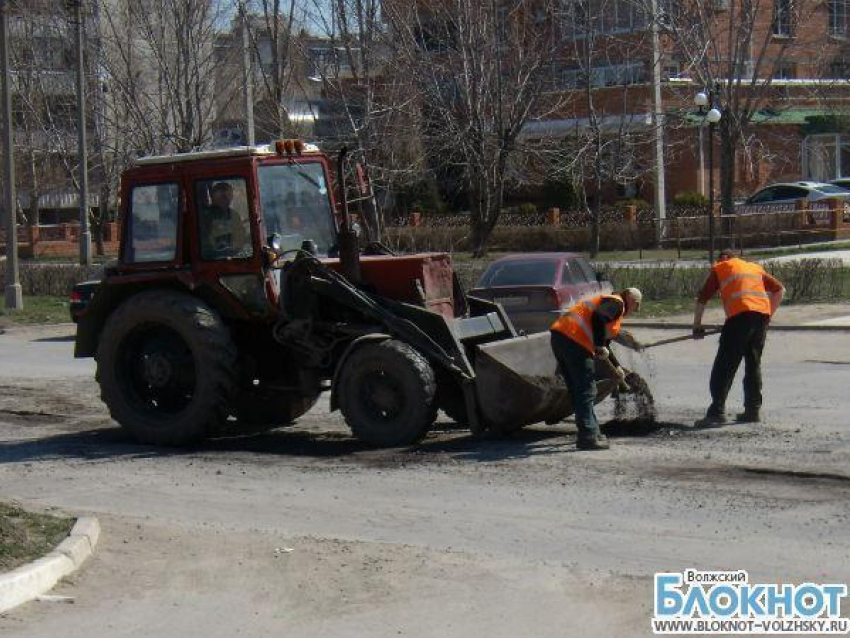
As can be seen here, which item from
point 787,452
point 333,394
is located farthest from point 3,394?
point 787,452

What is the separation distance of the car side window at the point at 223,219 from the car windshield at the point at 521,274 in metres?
8.12

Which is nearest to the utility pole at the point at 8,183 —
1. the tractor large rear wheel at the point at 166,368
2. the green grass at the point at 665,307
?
the green grass at the point at 665,307

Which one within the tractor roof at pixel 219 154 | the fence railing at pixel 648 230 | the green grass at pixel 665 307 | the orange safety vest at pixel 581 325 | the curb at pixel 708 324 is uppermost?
the tractor roof at pixel 219 154

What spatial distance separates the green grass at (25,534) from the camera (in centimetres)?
788

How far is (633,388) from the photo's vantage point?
12.6m

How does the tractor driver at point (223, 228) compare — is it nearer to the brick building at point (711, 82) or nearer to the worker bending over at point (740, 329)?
the worker bending over at point (740, 329)

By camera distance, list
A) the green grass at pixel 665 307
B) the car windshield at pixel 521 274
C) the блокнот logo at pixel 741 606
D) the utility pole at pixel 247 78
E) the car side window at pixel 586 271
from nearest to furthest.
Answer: the блокнот logo at pixel 741 606
the car windshield at pixel 521 274
the car side window at pixel 586 271
the green grass at pixel 665 307
the utility pole at pixel 247 78

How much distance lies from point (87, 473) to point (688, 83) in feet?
128

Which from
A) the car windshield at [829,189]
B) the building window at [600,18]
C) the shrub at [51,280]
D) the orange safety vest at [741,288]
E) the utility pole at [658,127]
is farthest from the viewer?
the car windshield at [829,189]

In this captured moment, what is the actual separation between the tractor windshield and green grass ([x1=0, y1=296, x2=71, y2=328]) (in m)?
16.8

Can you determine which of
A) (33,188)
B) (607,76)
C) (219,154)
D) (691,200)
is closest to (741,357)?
(219,154)

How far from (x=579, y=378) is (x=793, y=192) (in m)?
36.7

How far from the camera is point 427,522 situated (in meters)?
9.25

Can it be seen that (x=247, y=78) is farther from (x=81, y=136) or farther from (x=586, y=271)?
(x=586, y=271)
